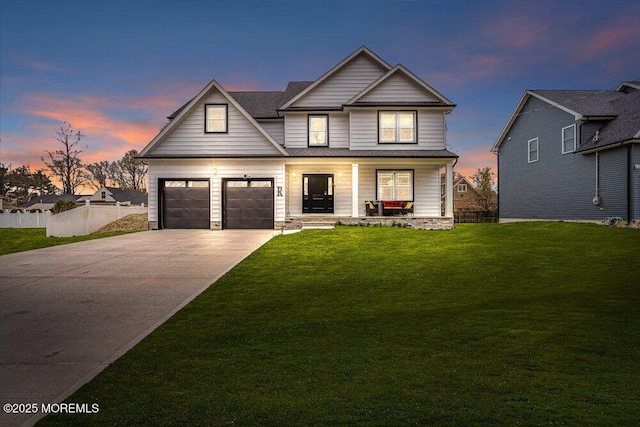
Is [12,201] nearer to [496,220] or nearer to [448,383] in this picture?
[496,220]

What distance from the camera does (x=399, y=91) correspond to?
69.0 feet

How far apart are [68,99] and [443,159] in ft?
97.1

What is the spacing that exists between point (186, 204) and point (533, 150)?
22948mm

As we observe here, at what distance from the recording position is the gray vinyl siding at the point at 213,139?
2031 cm

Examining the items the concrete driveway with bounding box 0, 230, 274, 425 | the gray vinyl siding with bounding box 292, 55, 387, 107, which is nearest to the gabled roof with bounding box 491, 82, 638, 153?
the gray vinyl siding with bounding box 292, 55, 387, 107

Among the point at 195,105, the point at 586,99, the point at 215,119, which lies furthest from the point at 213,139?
the point at 586,99

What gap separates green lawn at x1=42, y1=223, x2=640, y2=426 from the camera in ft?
10.6

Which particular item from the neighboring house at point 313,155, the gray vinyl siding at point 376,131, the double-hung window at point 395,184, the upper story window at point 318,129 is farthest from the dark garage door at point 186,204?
the double-hung window at point 395,184

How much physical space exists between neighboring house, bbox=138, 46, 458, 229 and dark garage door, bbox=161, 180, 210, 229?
6cm


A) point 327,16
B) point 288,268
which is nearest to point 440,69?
point 327,16

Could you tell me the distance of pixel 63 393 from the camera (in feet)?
12.0

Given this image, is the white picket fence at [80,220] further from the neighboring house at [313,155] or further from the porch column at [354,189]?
the porch column at [354,189]

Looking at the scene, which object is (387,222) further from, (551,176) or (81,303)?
(81,303)

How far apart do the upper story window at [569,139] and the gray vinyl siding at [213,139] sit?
17.5 m
